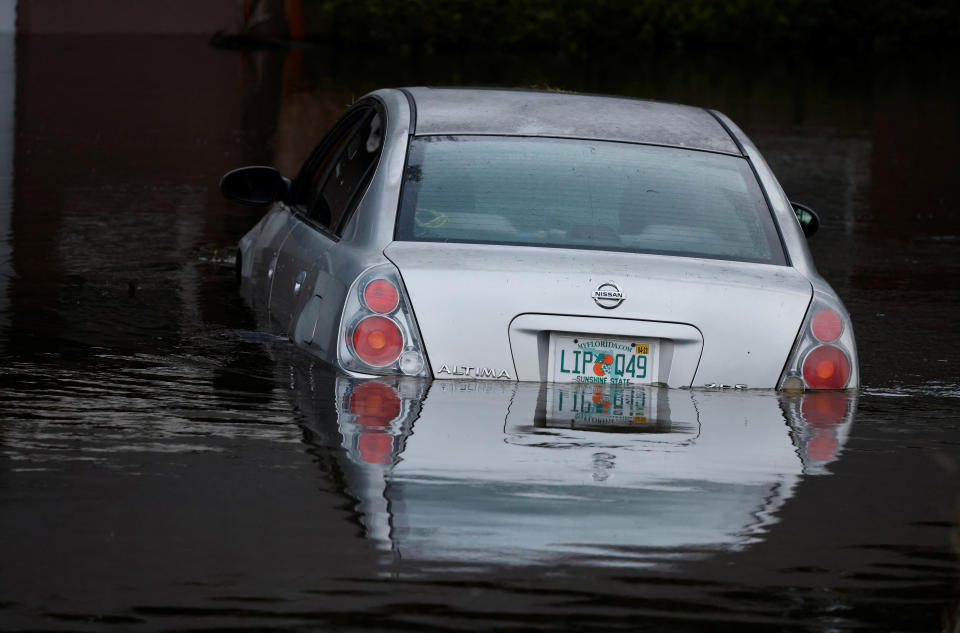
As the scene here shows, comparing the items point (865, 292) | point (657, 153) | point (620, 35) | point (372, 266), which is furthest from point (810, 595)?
point (620, 35)

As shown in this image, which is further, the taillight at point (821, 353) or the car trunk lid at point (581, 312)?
the taillight at point (821, 353)

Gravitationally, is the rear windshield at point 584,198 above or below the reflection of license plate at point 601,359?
above

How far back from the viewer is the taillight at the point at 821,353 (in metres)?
6.25

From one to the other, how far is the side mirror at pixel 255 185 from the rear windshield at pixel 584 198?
1476 millimetres

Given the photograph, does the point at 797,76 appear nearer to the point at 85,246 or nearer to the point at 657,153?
the point at 85,246

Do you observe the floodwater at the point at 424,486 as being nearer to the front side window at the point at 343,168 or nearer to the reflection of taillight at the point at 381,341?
the reflection of taillight at the point at 381,341

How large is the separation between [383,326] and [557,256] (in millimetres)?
639

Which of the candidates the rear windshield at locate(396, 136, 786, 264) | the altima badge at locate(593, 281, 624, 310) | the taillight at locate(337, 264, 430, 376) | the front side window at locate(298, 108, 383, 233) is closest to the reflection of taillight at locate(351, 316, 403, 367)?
the taillight at locate(337, 264, 430, 376)

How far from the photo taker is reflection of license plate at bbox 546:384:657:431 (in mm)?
5992

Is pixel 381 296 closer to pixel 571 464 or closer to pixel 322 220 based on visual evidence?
pixel 571 464

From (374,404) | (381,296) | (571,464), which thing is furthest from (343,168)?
(571,464)

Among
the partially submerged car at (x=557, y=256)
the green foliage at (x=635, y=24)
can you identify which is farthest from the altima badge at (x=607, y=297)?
the green foliage at (x=635, y=24)

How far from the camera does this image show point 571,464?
5492mm

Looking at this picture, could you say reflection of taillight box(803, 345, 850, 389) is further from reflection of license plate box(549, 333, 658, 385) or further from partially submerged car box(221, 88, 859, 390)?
reflection of license plate box(549, 333, 658, 385)
